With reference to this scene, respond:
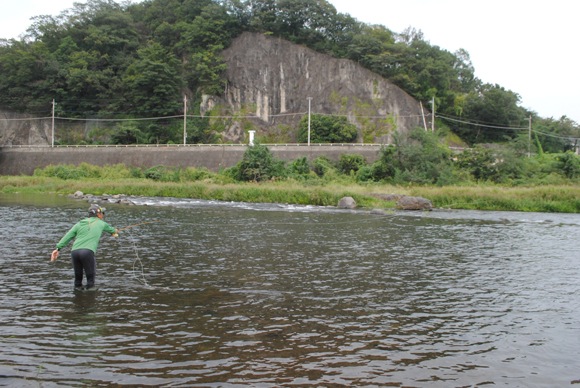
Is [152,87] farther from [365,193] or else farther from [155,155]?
[365,193]

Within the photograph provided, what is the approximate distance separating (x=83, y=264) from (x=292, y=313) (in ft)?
15.8

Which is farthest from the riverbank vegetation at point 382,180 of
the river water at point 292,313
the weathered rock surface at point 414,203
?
the river water at point 292,313

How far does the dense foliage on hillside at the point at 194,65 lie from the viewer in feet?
255

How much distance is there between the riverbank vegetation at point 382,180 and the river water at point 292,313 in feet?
59.3

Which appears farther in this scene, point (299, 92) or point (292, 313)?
point (299, 92)

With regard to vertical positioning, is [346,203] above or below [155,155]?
below

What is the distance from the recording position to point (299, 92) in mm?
85312

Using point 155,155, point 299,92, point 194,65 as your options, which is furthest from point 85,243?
point 194,65

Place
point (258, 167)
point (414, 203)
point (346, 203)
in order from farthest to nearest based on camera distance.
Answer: point (258, 167)
point (346, 203)
point (414, 203)

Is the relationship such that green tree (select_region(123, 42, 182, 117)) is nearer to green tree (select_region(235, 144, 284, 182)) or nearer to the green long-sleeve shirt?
green tree (select_region(235, 144, 284, 182))

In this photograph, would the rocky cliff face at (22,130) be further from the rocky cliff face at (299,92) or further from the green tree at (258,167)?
the green tree at (258,167)

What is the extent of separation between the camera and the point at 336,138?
242 feet

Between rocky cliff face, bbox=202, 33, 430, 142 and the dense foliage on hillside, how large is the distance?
1769 millimetres

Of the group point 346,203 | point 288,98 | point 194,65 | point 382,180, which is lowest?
point 346,203
